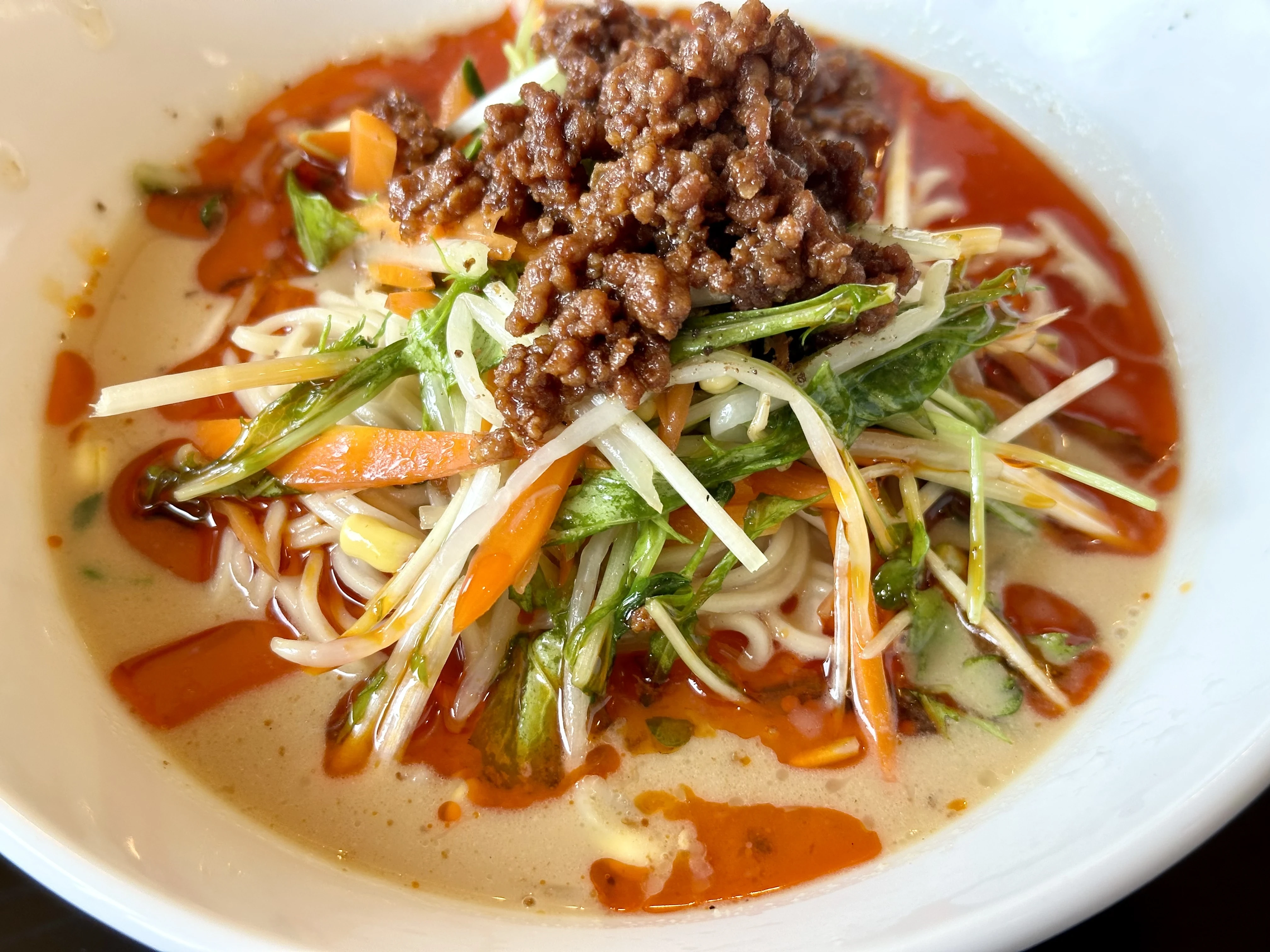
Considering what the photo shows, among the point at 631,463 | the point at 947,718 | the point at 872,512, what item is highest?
the point at 631,463

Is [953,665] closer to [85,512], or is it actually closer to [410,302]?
[410,302]

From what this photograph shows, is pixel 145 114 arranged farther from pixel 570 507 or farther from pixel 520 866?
pixel 520 866

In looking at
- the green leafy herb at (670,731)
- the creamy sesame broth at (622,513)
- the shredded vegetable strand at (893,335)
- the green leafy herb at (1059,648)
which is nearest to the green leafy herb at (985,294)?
the creamy sesame broth at (622,513)

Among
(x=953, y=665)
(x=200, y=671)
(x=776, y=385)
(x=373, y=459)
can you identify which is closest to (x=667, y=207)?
(x=776, y=385)

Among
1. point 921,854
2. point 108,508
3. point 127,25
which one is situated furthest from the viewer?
point 127,25

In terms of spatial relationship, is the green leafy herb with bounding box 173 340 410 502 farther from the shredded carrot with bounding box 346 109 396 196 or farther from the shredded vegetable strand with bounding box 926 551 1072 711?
the shredded vegetable strand with bounding box 926 551 1072 711

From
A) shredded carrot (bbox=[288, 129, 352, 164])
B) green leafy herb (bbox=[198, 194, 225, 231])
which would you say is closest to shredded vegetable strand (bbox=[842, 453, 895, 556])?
shredded carrot (bbox=[288, 129, 352, 164])

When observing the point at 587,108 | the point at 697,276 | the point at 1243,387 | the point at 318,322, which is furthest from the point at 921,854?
the point at 318,322
